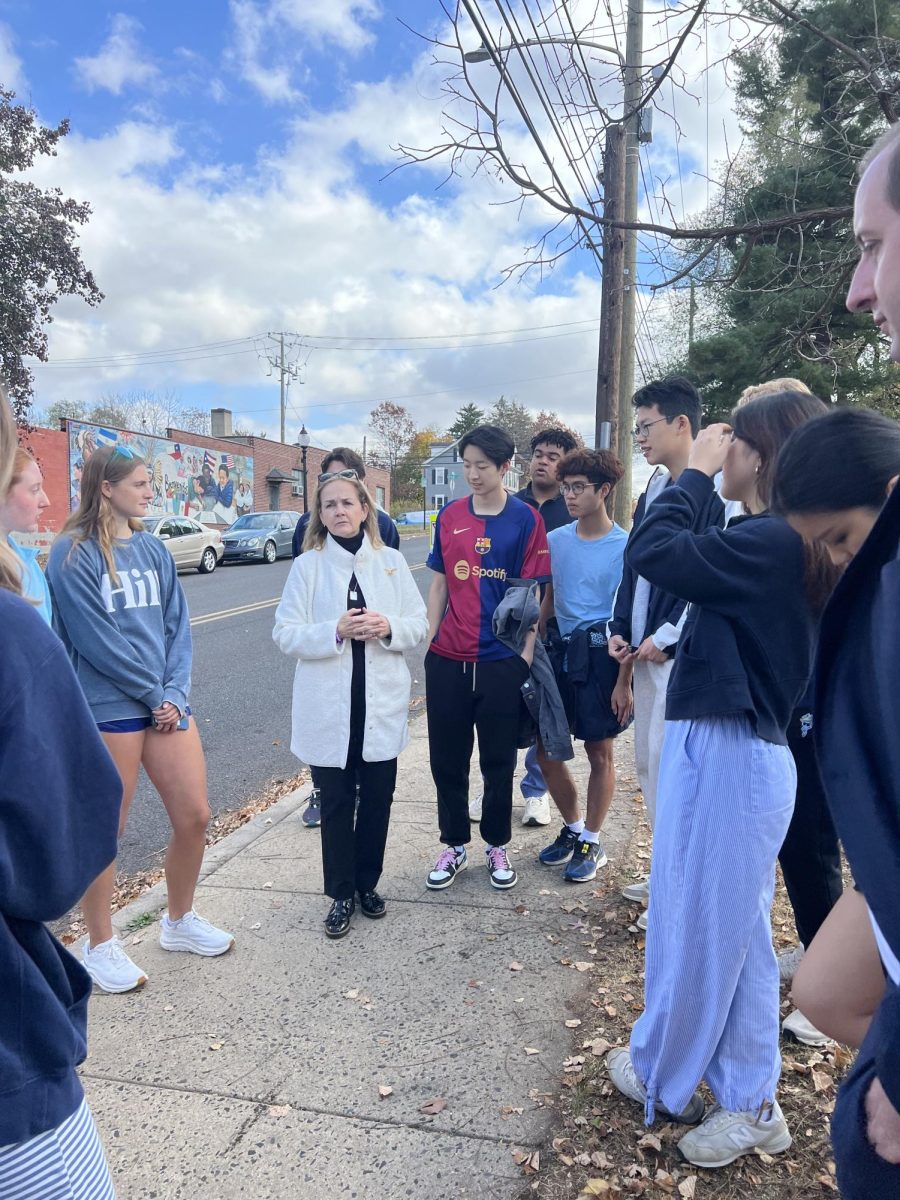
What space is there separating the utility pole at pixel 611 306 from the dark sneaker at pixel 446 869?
189 inches

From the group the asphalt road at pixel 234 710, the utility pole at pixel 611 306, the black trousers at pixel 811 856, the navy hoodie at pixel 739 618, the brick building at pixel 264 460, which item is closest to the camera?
the navy hoodie at pixel 739 618

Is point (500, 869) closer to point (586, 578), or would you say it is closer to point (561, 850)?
point (561, 850)

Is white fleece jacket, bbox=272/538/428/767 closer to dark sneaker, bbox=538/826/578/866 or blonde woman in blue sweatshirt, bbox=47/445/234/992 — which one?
blonde woman in blue sweatshirt, bbox=47/445/234/992

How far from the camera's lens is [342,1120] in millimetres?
2369

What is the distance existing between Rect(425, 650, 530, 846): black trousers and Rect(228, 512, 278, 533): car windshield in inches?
882

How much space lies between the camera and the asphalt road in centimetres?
513

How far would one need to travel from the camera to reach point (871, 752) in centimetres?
100

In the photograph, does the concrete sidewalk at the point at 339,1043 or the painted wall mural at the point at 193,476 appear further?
the painted wall mural at the point at 193,476

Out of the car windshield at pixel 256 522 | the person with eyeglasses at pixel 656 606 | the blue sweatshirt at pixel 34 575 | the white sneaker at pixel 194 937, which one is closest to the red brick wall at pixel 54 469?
the car windshield at pixel 256 522

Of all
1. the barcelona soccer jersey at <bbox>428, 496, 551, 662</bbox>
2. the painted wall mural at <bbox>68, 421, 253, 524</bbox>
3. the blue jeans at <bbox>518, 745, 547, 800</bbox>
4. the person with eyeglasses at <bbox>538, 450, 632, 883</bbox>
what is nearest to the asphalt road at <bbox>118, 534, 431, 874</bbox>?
the blue jeans at <bbox>518, 745, 547, 800</bbox>

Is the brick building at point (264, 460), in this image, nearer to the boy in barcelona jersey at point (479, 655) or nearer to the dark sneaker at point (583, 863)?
the boy in barcelona jersey at point (479, 655)

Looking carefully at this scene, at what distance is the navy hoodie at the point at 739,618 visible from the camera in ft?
6.79

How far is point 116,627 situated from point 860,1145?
9.33 feet

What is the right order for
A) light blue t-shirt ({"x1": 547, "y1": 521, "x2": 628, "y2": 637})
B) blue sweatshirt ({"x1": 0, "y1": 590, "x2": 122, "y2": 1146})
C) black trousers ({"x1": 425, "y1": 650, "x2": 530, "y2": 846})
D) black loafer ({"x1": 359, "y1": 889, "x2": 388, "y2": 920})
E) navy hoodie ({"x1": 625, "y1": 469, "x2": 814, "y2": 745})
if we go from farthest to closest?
light blue t-shirt ({"x1": 547, "y1": 521, "x2": 628, "y2": 637}), black trousers ({"x1": 425, "y1": 650, "x2": 530, "y2": 846}), black loafer ({"x1": 359, "y1": 889, "x2": 388, "y2": 920}), navy hoodie ({"x1": 625, "y1": 469, "x2": 814, "y2": 745}), blue sweatshirt ({"x1": 0, "y1": 590, "x2": 122, "y2": 1146})
